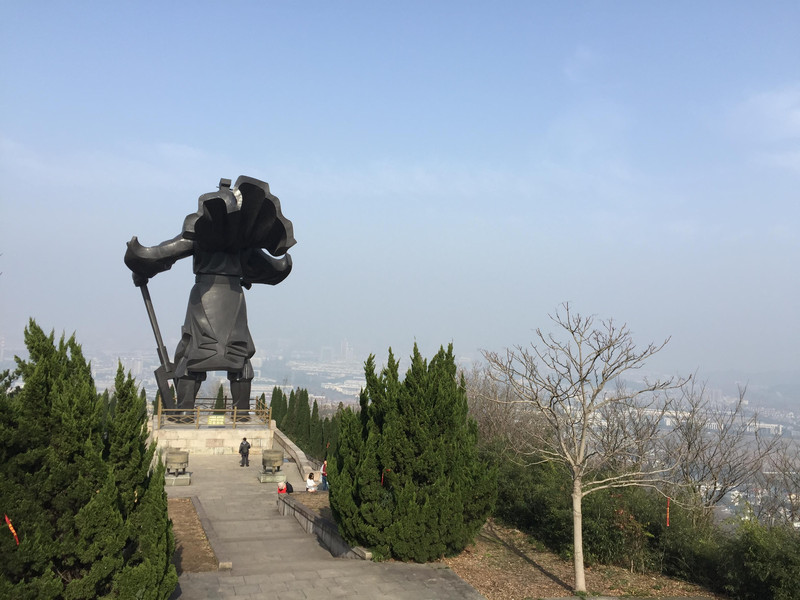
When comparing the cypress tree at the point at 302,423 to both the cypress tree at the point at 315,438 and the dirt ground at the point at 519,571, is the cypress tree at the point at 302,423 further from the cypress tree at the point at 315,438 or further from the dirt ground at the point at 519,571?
the dirt ground at the point at 519,571

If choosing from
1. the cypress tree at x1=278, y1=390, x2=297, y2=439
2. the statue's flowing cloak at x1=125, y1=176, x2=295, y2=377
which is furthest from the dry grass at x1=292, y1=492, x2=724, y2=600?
the cypress tree at x1=278, y1=390, x2=297, y2=439

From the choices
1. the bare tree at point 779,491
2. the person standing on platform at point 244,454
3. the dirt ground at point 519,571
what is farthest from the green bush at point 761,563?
the person standing on platform at point 244,454

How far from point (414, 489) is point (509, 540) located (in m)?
2.84

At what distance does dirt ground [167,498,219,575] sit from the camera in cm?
834

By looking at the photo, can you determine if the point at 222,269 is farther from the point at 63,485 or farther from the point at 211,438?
the point at 63,485

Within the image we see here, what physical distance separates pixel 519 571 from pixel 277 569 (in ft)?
11.0

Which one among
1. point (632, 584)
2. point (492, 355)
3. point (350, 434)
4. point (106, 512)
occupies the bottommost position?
point (632, 584)

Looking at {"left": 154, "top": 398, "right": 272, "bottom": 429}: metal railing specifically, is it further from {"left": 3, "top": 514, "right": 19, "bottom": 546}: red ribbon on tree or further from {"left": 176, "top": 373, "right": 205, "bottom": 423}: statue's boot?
{"left": 3, "top": 514, "right": 19, "bottom": 546}: red ribbon on tree

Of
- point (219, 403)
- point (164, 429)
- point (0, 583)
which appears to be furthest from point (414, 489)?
point (219, 403)

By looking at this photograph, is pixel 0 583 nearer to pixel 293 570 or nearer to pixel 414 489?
pixel 293 570

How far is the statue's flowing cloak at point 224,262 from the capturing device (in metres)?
16.8

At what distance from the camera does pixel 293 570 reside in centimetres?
805

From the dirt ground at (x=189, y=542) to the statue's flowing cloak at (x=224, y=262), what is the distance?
20.8 feet

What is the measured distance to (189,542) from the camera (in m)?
9.55
